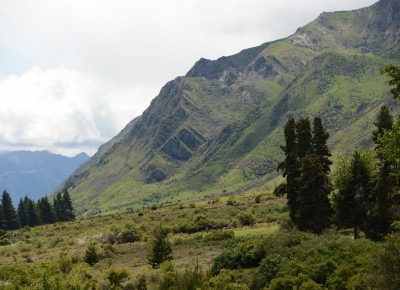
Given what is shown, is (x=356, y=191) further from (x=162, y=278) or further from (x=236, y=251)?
(x=162, y=278)

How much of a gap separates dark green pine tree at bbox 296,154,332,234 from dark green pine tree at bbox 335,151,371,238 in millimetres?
1722

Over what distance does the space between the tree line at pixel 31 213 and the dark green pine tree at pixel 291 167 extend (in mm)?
98788

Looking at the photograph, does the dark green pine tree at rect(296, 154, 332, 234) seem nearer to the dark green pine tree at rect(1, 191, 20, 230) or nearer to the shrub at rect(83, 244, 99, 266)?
the shrub at rect(83, 244, 99, 266)

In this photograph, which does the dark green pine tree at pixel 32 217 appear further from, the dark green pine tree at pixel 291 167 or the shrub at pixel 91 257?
the dark green pine tree at pixel 291 167

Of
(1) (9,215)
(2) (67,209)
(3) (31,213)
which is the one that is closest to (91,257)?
(1) (9,215)

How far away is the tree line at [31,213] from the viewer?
403 feet

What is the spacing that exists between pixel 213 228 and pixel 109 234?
578 inches

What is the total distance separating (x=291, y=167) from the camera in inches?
1853

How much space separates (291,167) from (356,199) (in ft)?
31.8

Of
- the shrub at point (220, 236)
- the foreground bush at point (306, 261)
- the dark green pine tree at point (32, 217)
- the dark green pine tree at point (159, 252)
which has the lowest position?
the foreground bush at point (306, 261)

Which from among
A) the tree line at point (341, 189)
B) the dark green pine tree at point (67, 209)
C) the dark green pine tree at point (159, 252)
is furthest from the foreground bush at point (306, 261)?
the dark green pine tree at point (67, 209)

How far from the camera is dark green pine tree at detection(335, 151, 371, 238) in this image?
37750 millimetres

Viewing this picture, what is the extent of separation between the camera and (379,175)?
3725 cm

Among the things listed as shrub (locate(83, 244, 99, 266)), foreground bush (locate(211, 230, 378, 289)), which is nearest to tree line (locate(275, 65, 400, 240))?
foreground bush (locate(211, 230, 378, 289))
